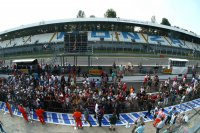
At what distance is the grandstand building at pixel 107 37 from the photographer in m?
43.0

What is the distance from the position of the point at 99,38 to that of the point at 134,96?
1193 inches

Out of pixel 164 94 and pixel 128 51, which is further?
pixel 128 51

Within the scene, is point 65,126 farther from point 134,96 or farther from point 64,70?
point 64,70

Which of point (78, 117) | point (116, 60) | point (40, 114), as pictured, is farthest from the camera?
point (116, 60)

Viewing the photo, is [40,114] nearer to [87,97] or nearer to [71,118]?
[71,118]

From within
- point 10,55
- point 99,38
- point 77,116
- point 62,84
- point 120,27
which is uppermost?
point 120,27

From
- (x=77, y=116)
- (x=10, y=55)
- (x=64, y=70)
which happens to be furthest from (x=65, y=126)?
(x=10, y=55)

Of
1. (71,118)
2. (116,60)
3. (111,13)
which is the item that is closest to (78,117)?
(71,118)

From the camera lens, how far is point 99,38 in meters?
46.3

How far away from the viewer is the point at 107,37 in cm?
4731

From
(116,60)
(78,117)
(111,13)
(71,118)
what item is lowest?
(71,118)

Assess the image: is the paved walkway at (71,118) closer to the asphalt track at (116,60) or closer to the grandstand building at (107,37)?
the asphalt track at (116,60)

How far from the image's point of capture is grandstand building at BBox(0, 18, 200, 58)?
1694 inches

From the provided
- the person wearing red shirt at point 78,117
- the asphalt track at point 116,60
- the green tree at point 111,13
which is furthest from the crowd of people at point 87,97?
the green tree at point 111,13
